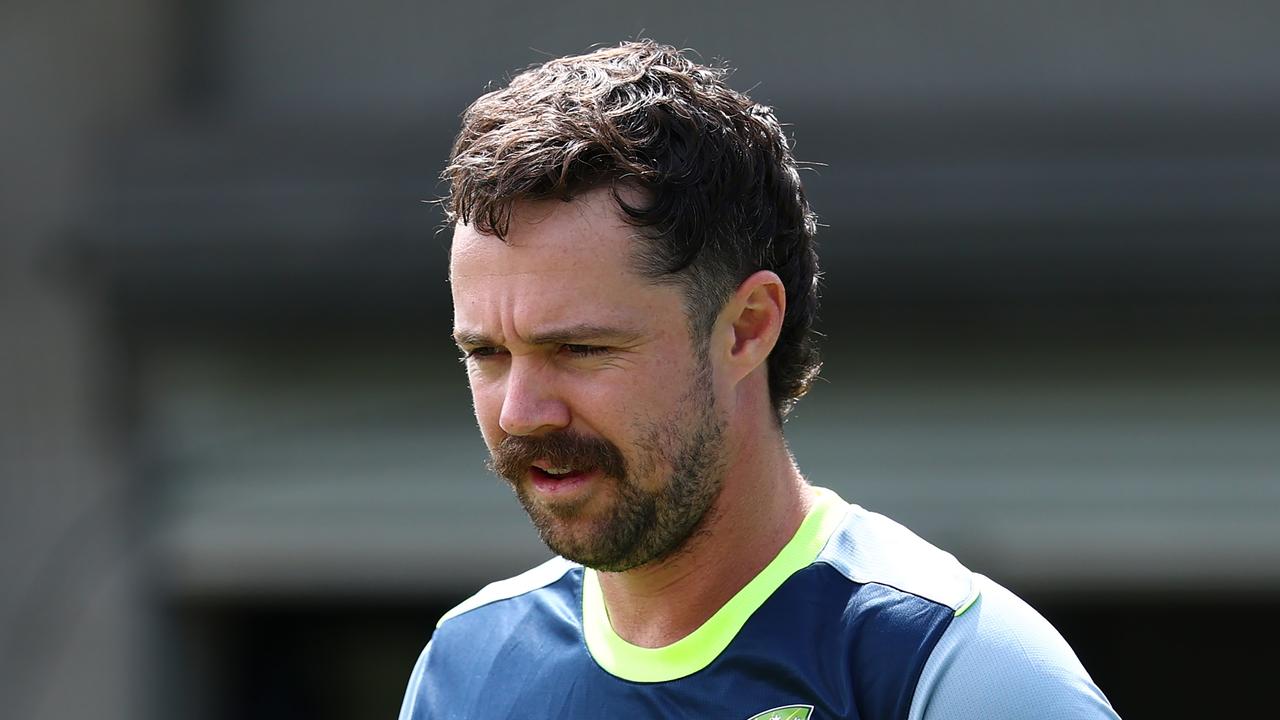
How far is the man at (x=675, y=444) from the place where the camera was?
1.92 meters

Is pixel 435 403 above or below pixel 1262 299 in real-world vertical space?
below

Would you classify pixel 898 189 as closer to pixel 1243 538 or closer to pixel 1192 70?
pixel 1192 70

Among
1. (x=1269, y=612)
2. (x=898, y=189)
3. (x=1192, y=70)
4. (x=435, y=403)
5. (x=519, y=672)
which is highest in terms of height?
(x=1192, y=70)

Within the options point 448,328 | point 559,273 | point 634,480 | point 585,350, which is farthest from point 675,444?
point 448,328

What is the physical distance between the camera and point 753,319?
6.97ft

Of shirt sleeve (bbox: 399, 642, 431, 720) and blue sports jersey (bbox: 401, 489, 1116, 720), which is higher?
blue sports jersey (bbox: 401, 489, 1116, 720)

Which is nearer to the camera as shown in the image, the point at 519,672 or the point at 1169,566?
the point at 519,672

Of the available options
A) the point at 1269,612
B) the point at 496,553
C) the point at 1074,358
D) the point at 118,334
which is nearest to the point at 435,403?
the point at 496,553

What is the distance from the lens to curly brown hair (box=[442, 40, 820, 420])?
1998mm

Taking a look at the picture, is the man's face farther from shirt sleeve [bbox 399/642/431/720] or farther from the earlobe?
shirt sleeve [bbox 399/642/431/720]

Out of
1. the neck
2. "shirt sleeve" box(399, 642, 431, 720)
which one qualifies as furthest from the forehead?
"shirt sleeve" box(399, 642, 431, 720)

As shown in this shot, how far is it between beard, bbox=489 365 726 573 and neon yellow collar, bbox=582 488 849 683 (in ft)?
0.41

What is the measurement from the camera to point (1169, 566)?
602 cm

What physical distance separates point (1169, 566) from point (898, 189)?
6.07ft
